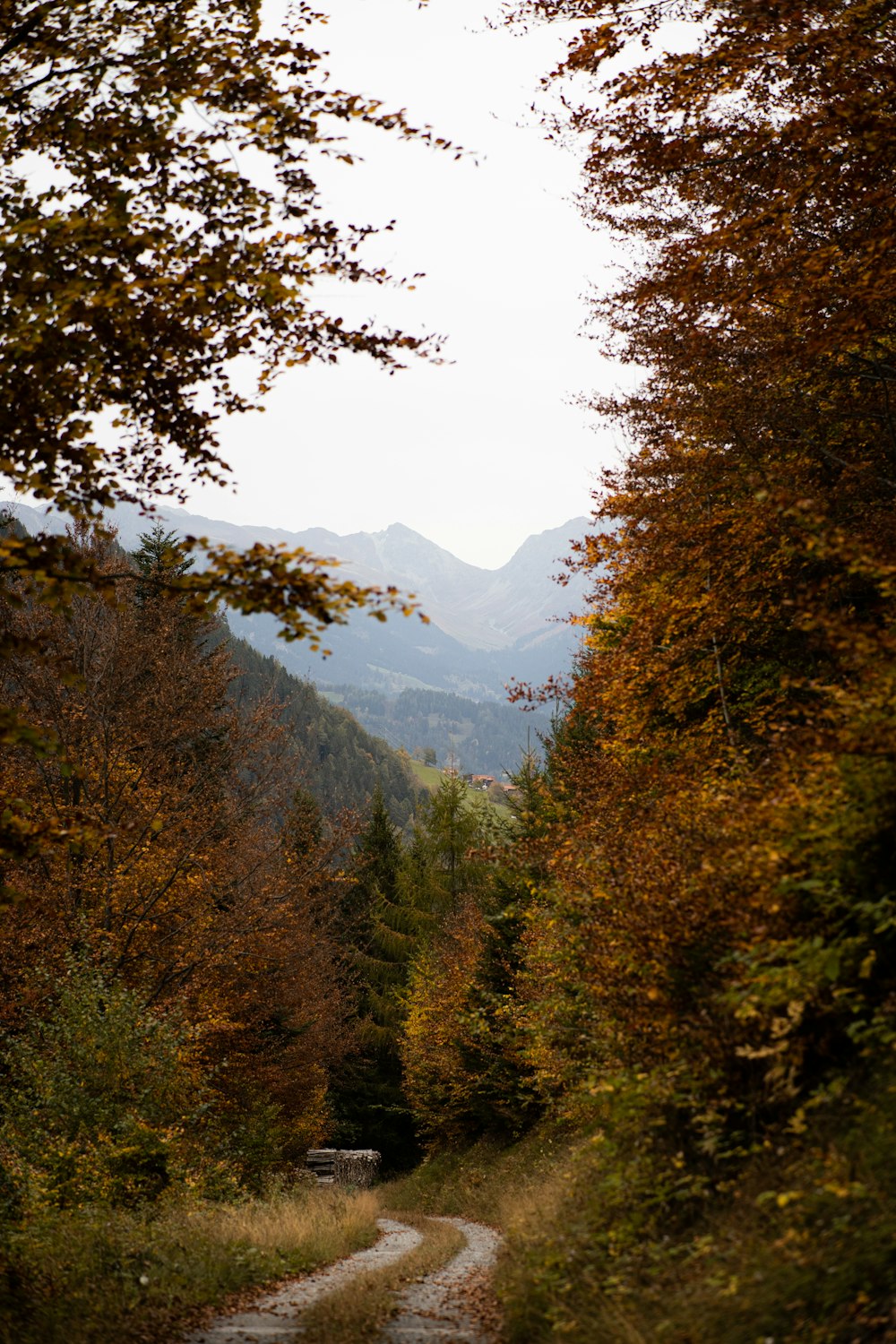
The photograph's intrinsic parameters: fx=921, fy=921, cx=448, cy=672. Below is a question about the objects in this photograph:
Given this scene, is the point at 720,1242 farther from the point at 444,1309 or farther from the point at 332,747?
the point at 332,747

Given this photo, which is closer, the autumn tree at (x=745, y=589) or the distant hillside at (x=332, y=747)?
the autumn tree at (x=745, y=589)

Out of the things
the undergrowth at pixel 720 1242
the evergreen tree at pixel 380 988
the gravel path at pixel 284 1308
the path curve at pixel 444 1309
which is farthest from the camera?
the evergreen tree at pixel 380 988

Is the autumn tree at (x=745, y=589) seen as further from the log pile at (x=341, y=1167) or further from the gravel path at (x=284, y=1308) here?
the log pile at (x=341, y=1167)

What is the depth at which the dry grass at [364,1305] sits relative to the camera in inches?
276

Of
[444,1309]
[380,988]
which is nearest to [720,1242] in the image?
[444,1309]

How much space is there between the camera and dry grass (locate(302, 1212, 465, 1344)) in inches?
276

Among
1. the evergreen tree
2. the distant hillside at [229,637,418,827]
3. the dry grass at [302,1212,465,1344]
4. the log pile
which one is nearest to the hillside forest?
the dry grass at [302,1212,465,1344]

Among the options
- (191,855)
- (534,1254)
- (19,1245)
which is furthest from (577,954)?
(191,855)

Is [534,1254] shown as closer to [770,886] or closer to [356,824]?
[770,886]

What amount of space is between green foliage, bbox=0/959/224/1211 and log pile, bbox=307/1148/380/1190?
13.9 metres

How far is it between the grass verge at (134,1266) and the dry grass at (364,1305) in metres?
1.05

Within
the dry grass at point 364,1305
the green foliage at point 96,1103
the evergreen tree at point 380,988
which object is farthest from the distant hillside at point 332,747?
the dry grass at point 364,1305

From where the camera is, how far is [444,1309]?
8.23 metres

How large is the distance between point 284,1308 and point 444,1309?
1423 mm
